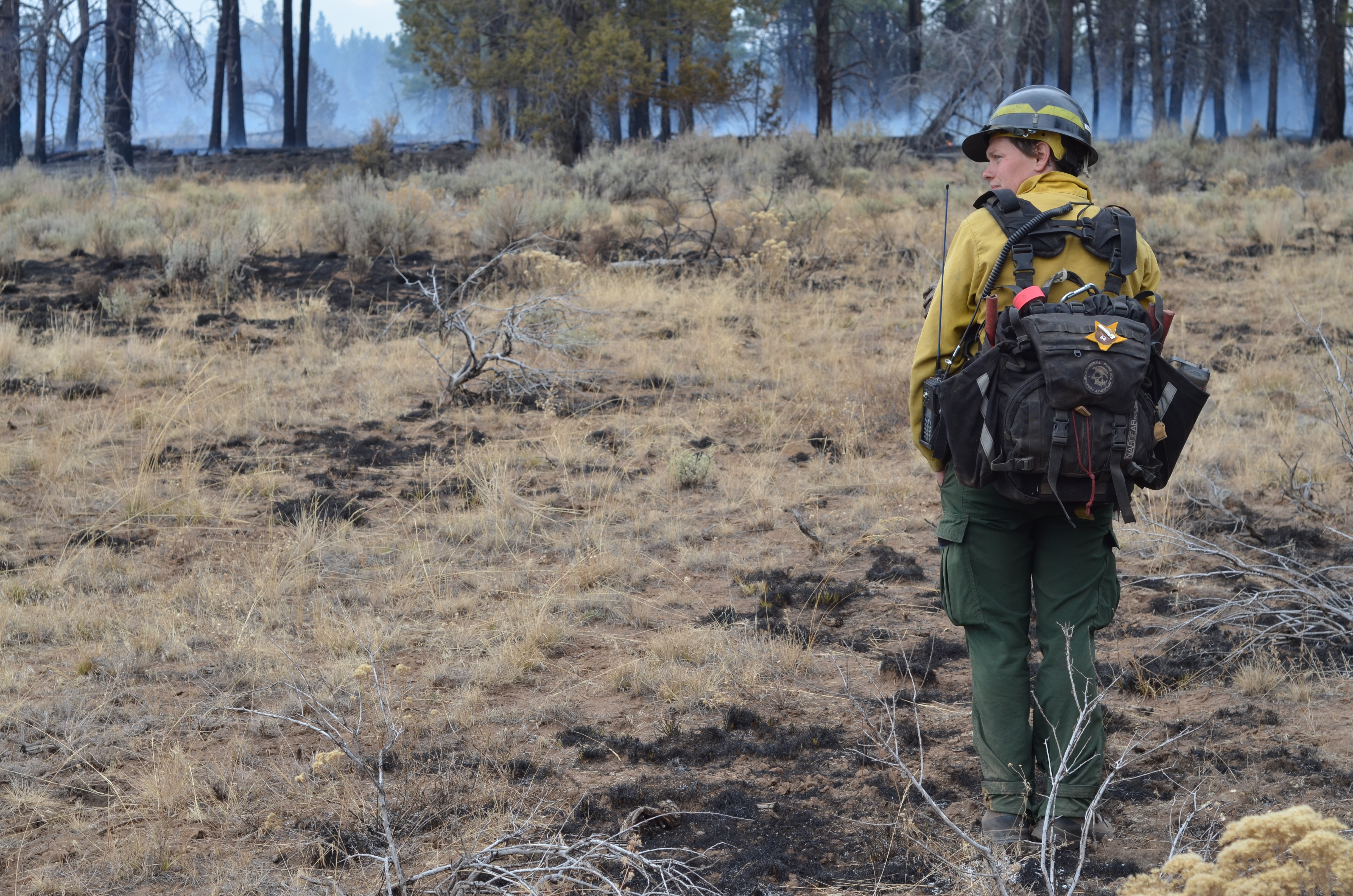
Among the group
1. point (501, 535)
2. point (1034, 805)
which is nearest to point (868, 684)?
point (1034, 805)

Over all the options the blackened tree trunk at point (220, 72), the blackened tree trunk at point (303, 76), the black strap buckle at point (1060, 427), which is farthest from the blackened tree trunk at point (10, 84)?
the black strap buckle at point (1060, 427)

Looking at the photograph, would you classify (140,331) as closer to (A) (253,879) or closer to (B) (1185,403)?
(A) (253,879)

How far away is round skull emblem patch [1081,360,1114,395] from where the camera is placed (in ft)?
8.26

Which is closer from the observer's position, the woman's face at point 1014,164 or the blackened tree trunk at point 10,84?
the woman's face at point 1014,164

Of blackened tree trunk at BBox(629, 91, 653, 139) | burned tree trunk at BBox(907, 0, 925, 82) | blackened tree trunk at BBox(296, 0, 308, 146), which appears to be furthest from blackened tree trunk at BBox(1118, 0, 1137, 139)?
blackened tree trunk at BBox(296, 0, 308, 146)

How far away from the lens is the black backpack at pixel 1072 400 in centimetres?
254

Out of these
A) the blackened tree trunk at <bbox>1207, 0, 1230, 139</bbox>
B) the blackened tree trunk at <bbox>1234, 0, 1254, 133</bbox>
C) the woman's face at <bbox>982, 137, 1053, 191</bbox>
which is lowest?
the woman's face at <bbox>982, 137, 1053, 191</bbox>

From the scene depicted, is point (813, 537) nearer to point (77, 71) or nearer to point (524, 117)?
point (524, 117)

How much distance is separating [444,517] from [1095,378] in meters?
3.91

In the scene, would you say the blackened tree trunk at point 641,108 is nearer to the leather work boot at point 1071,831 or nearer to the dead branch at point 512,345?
the dead branch at point 512,345

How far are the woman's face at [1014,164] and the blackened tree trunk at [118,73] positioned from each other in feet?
44.9

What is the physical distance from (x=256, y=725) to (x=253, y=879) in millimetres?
983

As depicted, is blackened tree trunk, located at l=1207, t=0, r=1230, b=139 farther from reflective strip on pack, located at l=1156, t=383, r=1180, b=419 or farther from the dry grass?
reflective strip on pack, located at l=1156, t=383, r=1180, b=419

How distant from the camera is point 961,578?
289cm
